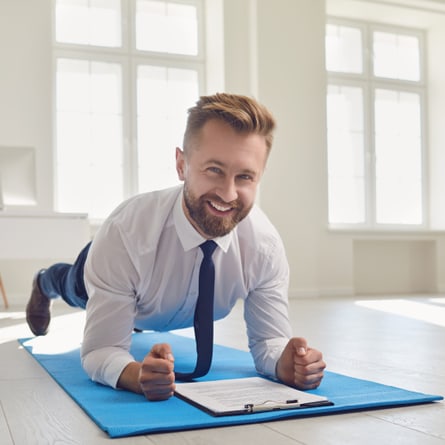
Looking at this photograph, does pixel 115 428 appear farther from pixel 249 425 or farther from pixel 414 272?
pixel 414 272

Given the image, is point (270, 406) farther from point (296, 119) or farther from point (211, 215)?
point (296, 119)

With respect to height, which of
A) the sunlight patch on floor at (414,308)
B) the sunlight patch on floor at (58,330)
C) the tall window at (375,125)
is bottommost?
the sunlight patch on floor at (414,308)

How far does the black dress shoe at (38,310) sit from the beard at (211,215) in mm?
1542

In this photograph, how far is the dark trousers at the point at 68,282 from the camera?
2.70m

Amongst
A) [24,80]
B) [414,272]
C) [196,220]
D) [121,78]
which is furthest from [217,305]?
[414,272]

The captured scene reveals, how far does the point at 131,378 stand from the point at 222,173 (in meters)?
0.58

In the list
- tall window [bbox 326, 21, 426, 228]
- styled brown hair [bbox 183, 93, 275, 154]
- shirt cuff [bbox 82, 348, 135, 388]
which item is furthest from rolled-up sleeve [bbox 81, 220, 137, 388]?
tall window [bbox 326, 21, 426, 228]

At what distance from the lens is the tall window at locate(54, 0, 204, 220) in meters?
6.84

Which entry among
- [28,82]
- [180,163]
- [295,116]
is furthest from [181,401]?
[295,116]

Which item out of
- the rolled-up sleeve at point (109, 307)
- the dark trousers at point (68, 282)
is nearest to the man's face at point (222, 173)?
the rolled-up sleeve at point (109, 307)

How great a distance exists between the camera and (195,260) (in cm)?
198

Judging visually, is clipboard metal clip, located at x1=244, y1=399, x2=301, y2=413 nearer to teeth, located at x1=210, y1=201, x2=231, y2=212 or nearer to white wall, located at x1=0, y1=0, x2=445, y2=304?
teeth, located at x1=210, y1=201, x2=231, y2=212

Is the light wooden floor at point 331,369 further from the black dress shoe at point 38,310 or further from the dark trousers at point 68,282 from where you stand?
the dark trousers at point 68,282

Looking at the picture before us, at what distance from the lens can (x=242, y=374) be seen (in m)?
2.12
